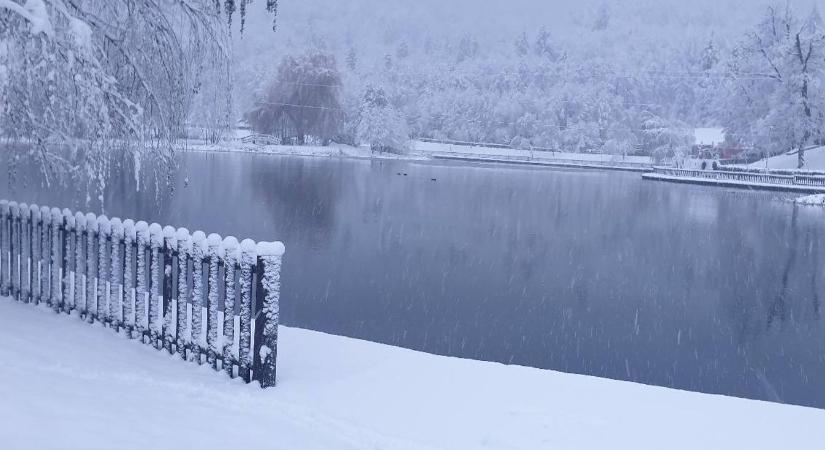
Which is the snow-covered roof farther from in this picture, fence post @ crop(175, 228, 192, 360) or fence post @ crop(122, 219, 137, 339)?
fence post @ crop(175, 228, 192, 360)

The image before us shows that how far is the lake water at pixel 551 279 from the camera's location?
10398mm

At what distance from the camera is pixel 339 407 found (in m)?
5.29

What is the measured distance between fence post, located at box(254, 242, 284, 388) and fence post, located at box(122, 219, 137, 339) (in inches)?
56.2

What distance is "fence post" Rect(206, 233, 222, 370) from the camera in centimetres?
571

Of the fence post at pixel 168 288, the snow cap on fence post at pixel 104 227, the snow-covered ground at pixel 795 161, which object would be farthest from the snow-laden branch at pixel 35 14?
the snow-covered ground at pixel 795 161

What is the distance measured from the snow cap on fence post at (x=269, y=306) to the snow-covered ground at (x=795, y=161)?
63.3m

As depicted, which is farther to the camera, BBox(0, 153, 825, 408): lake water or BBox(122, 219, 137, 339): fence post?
BBox(0, 153, 825, 408): lake water

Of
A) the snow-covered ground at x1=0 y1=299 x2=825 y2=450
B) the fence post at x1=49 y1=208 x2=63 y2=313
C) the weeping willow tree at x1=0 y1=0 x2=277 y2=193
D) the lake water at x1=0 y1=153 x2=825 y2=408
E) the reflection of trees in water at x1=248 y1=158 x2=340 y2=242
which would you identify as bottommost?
the lake water at x1=0 y1=153 x2=825 y2=408

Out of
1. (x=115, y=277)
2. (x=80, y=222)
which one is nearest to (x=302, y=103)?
(x=80, y=222)

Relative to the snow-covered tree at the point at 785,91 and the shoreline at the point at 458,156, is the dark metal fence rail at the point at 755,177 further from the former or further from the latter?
the shoreline at the point at 458,156

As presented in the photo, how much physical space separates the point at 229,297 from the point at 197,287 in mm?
371

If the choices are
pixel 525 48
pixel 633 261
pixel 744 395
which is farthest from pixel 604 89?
pixel 744 395

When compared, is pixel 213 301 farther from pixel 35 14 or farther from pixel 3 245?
pixel 3 245

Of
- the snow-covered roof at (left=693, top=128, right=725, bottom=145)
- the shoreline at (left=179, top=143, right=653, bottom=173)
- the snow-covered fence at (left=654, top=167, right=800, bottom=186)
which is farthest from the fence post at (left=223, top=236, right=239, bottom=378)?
the snow-covered roof at (left=693, top=128, right=725, bottom=145)
